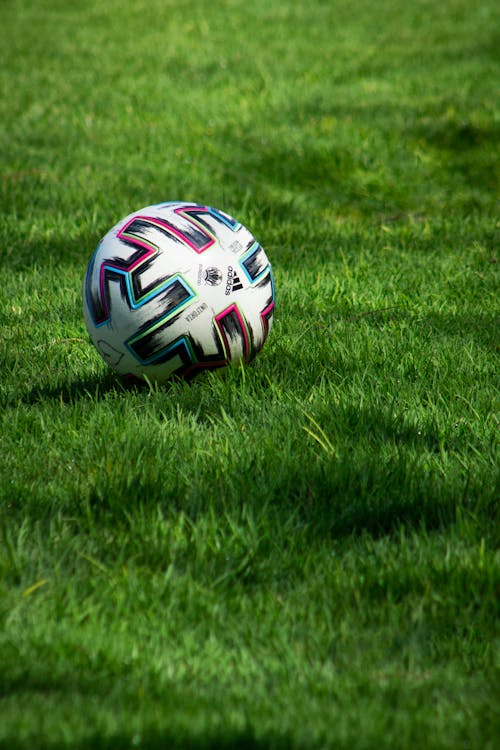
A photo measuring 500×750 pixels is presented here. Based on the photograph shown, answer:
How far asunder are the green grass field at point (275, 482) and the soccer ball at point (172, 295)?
149 mm

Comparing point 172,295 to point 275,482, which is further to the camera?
point 172,295

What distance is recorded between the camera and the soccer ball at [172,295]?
3.54 m

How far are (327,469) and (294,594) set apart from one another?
62 centimetres

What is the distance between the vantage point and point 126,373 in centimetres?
368

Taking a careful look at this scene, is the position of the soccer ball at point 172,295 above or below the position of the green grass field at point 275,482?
above

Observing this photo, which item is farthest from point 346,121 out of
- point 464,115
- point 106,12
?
point 106,12

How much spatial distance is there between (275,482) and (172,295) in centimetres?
103

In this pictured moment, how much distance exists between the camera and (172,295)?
3.54m

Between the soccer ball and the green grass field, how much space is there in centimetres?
15

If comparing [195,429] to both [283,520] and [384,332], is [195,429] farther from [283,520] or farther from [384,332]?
[384,332]

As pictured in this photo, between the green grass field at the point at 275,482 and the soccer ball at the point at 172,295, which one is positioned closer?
the green grass field at the point at 275,482

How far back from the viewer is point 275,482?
2.87 meters

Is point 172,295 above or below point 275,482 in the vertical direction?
above

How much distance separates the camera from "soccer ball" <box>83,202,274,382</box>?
354 centimetres
